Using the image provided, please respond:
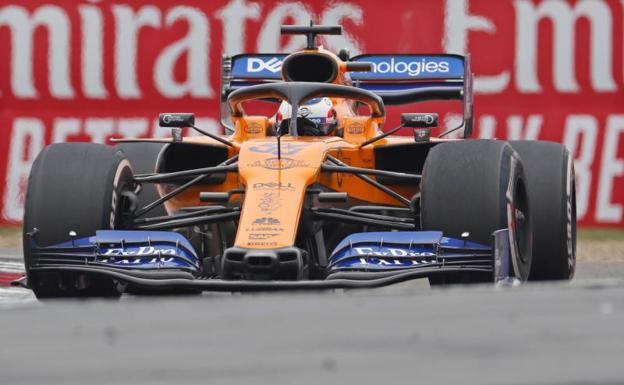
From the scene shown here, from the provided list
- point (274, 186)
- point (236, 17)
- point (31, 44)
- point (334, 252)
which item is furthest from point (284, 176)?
point (31, 44)

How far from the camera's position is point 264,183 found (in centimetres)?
720

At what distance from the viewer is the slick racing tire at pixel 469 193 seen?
271 inches

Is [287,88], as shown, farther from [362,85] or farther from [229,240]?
[362,85]

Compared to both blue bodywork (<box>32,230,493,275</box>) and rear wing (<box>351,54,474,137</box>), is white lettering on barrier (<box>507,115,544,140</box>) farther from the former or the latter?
blue bodywork (<box>32,230,493,275</box>)

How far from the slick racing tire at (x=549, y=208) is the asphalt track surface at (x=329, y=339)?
11.9 ft

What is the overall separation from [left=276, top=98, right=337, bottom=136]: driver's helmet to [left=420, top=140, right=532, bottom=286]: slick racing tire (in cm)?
125

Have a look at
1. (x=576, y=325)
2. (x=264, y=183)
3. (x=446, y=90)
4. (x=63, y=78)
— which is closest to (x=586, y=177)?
(x=446, y=90)

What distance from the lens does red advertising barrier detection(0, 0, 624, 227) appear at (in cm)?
1185

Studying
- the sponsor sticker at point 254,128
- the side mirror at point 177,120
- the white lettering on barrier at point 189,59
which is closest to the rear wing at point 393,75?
the sponsor sticker at point 254,128

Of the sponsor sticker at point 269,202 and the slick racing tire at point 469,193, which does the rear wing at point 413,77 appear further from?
the sponsor sticker at point 269,202

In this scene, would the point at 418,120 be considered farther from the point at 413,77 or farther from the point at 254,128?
the point at 413,77

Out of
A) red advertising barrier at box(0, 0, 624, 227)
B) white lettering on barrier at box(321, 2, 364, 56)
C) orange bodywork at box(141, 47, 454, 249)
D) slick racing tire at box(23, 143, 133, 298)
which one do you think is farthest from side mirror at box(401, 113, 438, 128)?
white lettering on barrier at box(321, 2, 364, 56)

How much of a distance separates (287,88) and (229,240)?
825 millimetres

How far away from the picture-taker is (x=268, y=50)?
39.9ft
